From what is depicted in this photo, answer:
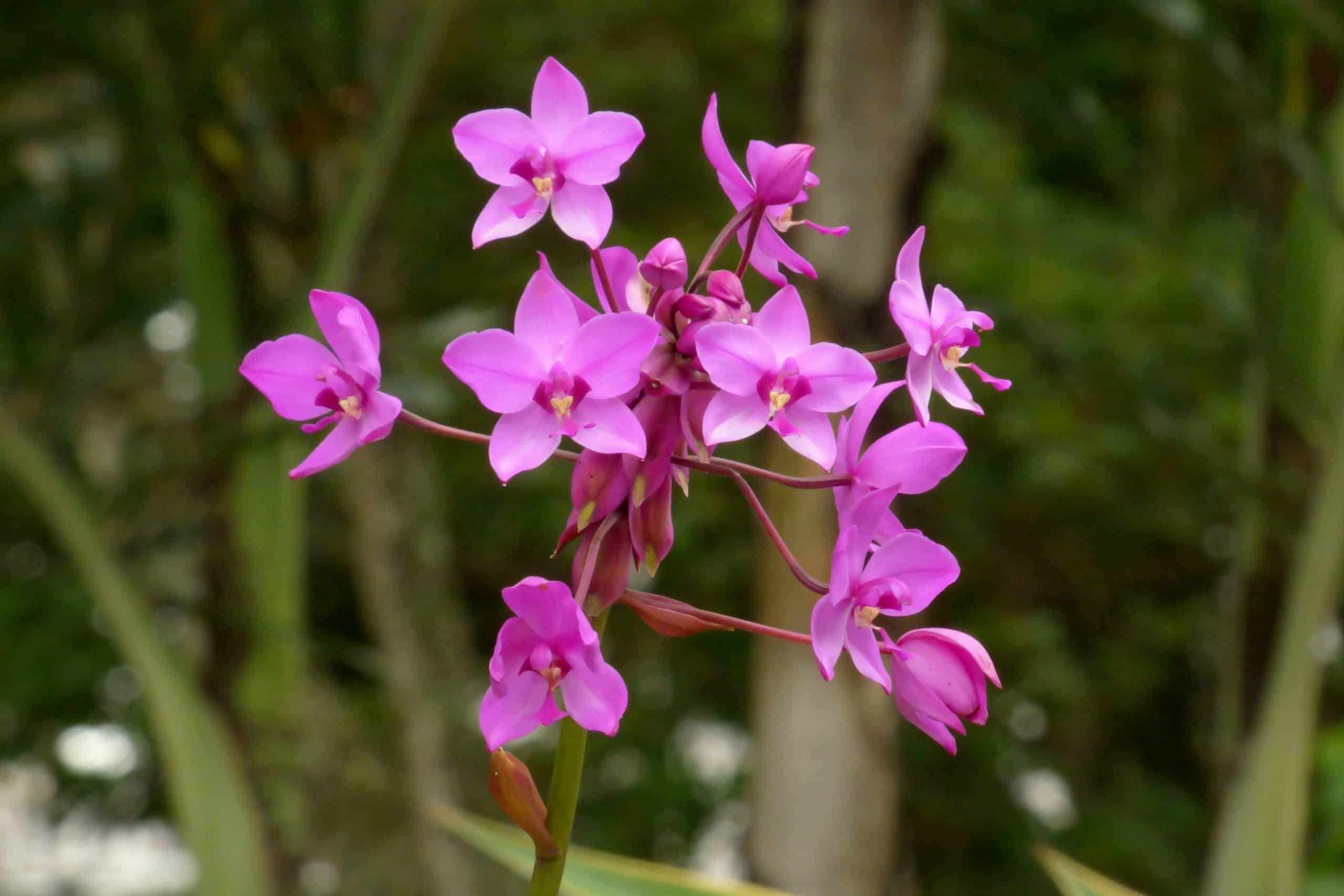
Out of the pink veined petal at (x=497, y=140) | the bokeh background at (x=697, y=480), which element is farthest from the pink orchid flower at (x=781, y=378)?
the bokeh background at (x=697, y=480)

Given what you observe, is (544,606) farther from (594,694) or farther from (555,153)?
(555,153)

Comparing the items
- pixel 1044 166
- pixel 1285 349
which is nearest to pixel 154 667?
pixel 1285 349

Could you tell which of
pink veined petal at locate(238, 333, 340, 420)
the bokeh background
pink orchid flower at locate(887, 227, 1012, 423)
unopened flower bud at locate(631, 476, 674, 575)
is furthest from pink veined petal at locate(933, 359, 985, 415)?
the bokeh background

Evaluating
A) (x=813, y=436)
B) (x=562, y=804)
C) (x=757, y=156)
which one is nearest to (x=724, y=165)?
(x=757, y=156)

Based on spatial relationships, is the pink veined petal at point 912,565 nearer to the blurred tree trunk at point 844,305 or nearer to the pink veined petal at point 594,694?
the pink veined petal at point 594,694

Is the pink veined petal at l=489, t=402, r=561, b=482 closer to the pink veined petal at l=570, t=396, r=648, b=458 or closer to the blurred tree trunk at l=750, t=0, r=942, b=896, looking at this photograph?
the pink veined petal at l=570, t=396, r=648, b=458
